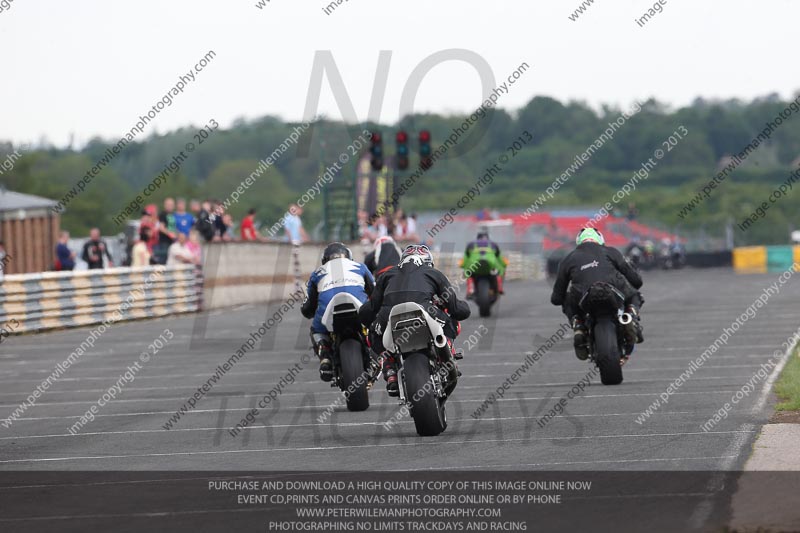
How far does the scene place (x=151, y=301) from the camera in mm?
27641

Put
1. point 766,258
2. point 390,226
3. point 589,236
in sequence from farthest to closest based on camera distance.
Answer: point 766,258, point 390,226, point 589,236

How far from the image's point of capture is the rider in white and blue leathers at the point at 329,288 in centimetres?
1272

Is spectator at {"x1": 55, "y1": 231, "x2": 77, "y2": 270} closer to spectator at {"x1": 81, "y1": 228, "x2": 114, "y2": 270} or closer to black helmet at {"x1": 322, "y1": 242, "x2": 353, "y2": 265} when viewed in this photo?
spectator at {"x1": 81, "y1": 228, "x2": 114, "y2": 270}

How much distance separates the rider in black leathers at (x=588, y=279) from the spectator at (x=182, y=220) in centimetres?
1516

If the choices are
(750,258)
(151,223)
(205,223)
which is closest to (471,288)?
(205,223)

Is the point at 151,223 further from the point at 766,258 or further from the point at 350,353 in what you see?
the point at 766,258

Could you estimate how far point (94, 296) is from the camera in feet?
85.4

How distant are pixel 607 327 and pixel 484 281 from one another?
1194 centimetres

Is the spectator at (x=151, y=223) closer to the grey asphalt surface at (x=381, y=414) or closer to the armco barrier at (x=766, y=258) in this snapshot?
the grey asphalt surface at (x=381, y=414)

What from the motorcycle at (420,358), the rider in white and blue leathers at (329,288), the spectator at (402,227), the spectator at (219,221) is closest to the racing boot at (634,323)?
the rider in white and blue leathers at (329,288)

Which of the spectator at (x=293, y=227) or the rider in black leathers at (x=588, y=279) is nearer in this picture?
the rider in black leathers at (x=588, y=279)
